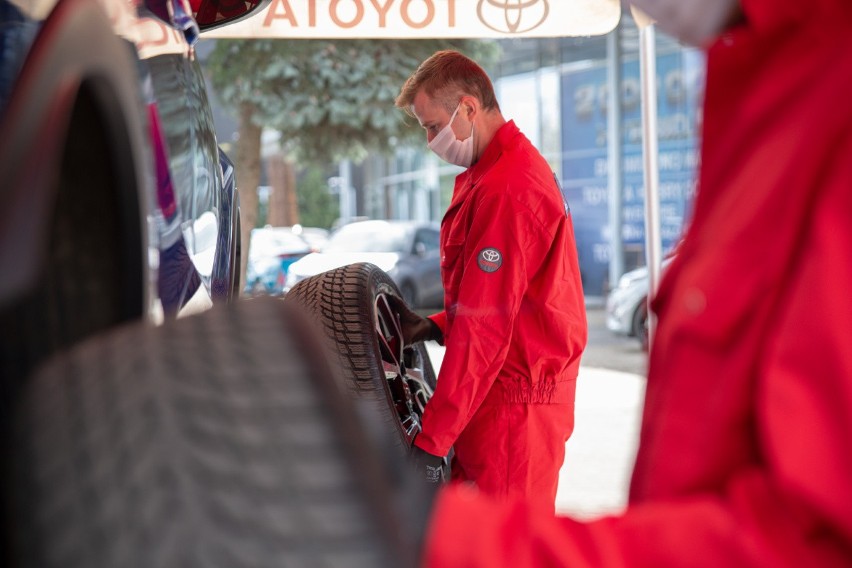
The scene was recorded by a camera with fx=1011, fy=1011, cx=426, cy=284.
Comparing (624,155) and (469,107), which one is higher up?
(469,107)

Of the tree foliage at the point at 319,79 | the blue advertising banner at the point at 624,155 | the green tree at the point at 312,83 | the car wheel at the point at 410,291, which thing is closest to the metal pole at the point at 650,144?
the green tree at the point at 312,83

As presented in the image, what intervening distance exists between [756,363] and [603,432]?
22.2 feet

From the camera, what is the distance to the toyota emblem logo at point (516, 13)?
161 inches

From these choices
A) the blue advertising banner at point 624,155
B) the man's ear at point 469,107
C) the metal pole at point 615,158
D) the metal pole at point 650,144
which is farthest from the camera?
the metal pole at point 615,158

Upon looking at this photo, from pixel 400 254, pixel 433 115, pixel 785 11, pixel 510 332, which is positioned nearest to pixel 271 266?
pixel 400 254

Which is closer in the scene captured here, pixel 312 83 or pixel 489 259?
pixel 489 259

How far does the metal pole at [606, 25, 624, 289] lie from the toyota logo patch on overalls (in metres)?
14.5

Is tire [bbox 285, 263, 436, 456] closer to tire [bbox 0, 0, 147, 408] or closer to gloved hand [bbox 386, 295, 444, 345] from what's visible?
gloved hand [bbox 386, 295, 444, 345]

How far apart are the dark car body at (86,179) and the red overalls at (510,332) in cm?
178

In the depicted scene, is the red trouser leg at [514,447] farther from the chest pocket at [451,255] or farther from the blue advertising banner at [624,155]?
the blue advertising banner at [624,155]

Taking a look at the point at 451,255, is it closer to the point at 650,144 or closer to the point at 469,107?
the point at 469,107

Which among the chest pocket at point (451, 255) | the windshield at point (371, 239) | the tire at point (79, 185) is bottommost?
the windshield at point (371, 239)

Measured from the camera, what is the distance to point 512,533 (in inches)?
36.0

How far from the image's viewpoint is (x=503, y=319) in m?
3.04
